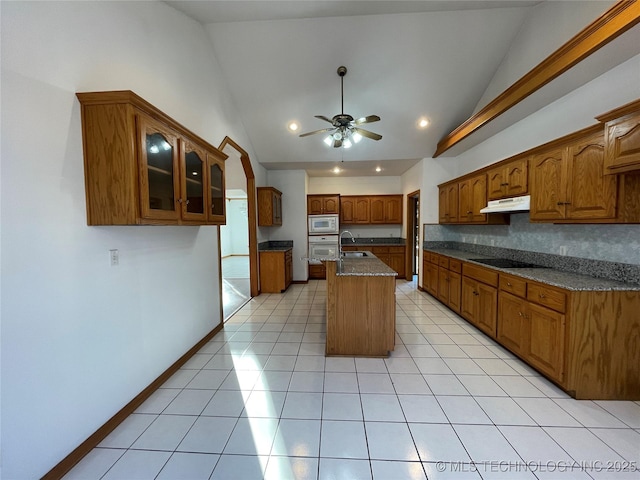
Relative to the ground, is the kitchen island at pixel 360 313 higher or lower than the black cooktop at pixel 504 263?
lower

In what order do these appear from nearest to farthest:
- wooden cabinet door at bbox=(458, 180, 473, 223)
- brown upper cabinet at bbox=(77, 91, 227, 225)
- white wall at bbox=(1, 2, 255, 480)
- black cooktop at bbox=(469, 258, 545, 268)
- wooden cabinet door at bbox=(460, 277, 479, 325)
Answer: white wall at bbox=(1, 2, 255, 480)
brown upper cabinet at bbox=(77, 91, 227, 225)
black cooktop at bbox=(469, 258, 545, 268)
wooden cabinet door at bbox=(460, 277, 479, 325)
wooden cabinet door at bbox=(458, 180, 473, 223)

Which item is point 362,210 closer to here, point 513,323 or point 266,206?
point 266,206

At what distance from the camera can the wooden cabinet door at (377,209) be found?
6594mm

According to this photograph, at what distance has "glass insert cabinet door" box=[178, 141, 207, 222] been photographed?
2119 millimetres

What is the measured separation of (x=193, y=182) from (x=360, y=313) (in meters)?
2.07

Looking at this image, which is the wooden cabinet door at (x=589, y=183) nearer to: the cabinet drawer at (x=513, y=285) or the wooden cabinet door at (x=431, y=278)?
the cabinet drawer at (x=513, y=285)

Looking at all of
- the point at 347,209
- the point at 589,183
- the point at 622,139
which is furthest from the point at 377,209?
the point at 622,139

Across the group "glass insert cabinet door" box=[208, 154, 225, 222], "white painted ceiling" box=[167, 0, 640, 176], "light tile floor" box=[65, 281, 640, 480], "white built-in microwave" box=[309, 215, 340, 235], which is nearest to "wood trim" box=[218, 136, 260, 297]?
"white painted ceiling" box=[167, 0, 640, 176]

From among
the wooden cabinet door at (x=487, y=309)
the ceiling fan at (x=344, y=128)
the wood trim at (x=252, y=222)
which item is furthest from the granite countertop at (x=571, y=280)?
the wood trim at (x=252, y=222)

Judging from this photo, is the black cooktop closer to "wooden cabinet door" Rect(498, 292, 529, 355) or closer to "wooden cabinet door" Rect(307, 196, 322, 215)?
"wooden cabinet door" Rect(498, 292, 529, 355)

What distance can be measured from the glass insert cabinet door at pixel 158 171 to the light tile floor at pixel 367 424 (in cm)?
150

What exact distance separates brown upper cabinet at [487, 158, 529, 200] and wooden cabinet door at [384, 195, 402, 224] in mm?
3054

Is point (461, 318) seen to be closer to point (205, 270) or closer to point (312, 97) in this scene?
point (205, 270)

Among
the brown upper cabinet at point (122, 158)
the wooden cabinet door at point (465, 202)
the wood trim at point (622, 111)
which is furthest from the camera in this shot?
the wooden cabinet door at point (465, 202)
